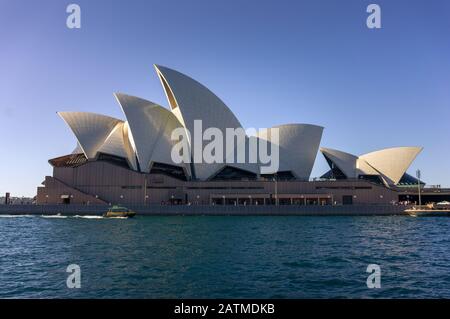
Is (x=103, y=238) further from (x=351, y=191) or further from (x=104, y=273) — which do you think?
(x=351, y=191)

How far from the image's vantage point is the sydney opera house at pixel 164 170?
63.5 metres

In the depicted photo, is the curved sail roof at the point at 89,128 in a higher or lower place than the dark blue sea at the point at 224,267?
higher

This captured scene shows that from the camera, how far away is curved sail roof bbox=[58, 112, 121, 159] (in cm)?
6450

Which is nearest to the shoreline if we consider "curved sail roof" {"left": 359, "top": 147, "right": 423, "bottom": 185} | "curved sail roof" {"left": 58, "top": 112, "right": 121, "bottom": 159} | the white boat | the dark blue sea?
the white boat

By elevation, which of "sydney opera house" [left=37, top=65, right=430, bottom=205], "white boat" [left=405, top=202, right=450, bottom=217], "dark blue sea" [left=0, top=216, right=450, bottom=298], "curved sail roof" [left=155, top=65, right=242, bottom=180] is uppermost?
"curved sail roof" [left=155, top=65, right=242, bottom=180]

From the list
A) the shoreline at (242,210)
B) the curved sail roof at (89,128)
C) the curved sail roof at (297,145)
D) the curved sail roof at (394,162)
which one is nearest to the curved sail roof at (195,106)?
the shoreline at (242,210)

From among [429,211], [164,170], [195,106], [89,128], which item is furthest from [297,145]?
[89,128]

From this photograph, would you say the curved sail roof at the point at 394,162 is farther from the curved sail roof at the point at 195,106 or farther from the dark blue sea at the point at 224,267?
the dark blue sea at the point at 224,267

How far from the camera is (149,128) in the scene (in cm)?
6425

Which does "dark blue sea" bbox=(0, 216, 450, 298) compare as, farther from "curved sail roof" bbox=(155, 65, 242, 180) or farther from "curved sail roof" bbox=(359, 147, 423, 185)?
"curved sail roof" bbox=(359, 147, 423, 185)

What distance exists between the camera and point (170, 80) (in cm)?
6081

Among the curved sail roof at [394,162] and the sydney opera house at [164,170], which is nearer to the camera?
the sydney opera house at [164,170]

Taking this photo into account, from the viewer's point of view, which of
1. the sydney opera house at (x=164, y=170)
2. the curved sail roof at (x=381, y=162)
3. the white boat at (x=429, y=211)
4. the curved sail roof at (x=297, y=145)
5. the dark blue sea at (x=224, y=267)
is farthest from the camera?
the curved sail roof at (x=381, y=162)
